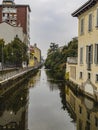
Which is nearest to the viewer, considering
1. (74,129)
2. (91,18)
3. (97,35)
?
(74,129)

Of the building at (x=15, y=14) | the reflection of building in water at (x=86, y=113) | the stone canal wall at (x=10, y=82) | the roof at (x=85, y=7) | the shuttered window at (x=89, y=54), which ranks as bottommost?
the reflection of building in water at (x=86, y=113)

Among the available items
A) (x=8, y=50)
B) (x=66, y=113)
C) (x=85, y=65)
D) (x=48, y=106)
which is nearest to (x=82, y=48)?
(x=85, y=65)

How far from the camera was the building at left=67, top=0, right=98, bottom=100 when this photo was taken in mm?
31625

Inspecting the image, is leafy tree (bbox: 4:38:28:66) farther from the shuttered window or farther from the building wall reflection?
the building wall reflection

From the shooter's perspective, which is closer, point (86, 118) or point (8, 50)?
point (86, 118)

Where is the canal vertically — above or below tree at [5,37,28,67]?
below

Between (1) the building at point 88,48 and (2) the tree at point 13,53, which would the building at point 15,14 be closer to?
(2) the tree at point 13,53

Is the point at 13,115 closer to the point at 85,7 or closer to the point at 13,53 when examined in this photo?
the point at 85,7

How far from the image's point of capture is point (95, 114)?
73.0 feet

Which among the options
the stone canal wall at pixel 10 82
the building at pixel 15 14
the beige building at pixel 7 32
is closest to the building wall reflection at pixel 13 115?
the stone canal wall at pixel 10 82

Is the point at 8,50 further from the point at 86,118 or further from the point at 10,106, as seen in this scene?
the point at 86,118

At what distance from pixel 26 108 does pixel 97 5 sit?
11968mm

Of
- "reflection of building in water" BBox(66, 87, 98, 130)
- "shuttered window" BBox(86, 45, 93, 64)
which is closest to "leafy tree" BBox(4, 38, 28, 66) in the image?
"shuttered window" BBox(86, 45, 93, 64)

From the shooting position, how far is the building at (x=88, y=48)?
31625mm
